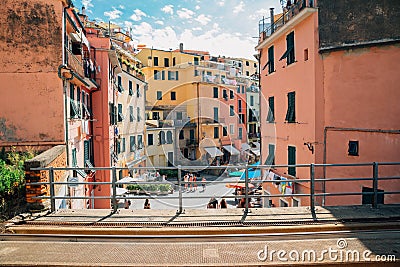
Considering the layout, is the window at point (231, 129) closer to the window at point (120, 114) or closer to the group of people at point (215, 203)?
the window at point (120, 114)

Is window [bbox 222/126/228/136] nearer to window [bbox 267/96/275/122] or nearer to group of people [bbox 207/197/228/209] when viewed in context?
window [bbox 267/96/275/122]

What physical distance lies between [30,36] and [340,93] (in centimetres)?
1203

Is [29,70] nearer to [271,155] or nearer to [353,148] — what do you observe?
[353,148]

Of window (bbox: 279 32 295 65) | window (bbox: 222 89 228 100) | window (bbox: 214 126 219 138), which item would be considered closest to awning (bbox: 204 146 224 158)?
window (bbox: 214 126 219 138)

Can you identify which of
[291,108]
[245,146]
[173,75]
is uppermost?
[173,75]

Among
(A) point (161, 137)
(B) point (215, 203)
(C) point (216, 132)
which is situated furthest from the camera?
(C) point (216, 132)

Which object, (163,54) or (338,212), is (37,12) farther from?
(163,54)

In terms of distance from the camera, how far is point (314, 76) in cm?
1298

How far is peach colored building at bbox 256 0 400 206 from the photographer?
1067cm

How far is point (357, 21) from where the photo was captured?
11898 mm

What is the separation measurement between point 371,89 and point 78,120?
12325 millimetres

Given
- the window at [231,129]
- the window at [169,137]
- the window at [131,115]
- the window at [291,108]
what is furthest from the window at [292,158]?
the window at [231,129]

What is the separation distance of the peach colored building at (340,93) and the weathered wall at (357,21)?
0.04 metres

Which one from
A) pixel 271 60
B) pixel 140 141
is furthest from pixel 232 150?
pixel 271 60
